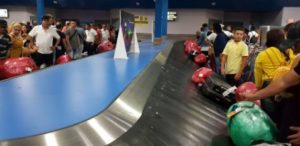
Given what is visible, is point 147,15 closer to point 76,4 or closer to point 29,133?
point 76,4

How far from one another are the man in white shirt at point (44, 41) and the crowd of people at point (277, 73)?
3650mm

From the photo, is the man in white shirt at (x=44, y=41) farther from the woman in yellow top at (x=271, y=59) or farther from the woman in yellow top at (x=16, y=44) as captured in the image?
the woman in yellow top at (x=271, y=59)

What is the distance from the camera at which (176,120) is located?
3613 millimetres

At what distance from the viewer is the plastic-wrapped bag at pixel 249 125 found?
2.81m

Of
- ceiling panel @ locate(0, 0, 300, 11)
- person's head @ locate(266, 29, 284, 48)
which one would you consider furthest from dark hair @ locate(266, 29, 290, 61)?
ceiling panel @ locate(0, 0, 300, 11)

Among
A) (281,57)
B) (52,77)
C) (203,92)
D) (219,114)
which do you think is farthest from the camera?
(203,92)

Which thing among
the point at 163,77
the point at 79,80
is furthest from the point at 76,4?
the point at 79,80

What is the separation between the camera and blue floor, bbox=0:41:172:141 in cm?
220

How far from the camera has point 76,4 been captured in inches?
849

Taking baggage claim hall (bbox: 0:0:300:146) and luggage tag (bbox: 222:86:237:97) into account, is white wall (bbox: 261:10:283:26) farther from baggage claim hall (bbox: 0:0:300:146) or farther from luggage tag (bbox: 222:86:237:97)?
luggage tag (bbox: 222:86:237:97)

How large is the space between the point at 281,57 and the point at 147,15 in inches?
743

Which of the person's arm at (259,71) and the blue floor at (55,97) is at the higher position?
the person's arm at (259,71)

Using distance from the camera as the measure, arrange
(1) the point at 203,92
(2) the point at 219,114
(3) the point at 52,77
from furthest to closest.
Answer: (1) the point at 203,92
(2) the point at 219,114
(3) the point at 52,77

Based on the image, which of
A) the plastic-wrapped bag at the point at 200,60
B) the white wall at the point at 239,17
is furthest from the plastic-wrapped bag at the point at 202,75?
the white wall at the point at 239,17
